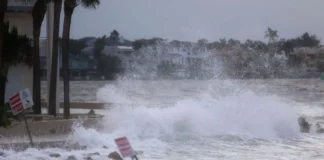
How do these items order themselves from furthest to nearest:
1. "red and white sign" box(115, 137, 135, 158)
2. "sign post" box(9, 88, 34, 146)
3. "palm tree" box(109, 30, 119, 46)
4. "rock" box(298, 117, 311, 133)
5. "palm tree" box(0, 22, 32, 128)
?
1. "palm tree" box(109, 30, 119, 46)
2. "rock" box(298, 117, 311, 133)
3. "palm tree" box(0, 22, 32, 128)
4. "sign post" box(9, 88, 34, 146)
5. "red and white sign" box(115, 137, 135, 158)

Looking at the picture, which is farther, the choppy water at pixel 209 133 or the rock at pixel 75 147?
the choppy water at pixel 209 133

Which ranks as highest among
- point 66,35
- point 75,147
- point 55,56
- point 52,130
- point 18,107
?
point 66,35

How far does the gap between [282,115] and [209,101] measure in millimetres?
3554

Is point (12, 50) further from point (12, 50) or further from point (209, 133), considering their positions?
point (209, 133)

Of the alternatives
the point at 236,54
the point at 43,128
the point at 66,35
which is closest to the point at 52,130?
the point at 43,128

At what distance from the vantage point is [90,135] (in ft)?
72.5

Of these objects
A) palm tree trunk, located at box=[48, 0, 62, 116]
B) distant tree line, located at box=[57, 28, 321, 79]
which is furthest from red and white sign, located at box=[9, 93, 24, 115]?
distant tree line, located at box=[57, 28, 321, 79]

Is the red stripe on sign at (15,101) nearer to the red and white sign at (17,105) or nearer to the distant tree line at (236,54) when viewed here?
the red and white sign at (17,105)

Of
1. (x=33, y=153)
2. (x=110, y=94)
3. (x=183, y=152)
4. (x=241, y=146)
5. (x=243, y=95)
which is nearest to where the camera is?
(x=33, y=153)

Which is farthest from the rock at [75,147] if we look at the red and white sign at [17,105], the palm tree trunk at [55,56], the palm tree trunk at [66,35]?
the palm tree trunk at [55,56]

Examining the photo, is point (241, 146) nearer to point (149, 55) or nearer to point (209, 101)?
point (209, 101)

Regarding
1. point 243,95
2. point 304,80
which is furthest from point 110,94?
point 304,80

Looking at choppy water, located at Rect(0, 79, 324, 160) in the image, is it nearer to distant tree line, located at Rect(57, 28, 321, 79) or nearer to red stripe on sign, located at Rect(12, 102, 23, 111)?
red stripe on sign, located at Rect(12, 102, 23, 111)

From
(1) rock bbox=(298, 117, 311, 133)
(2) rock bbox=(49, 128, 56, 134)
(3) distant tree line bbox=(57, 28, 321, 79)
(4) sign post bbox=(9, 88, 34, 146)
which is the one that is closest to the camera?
(4) sign post bbox=(9, 88, 34, 146)
